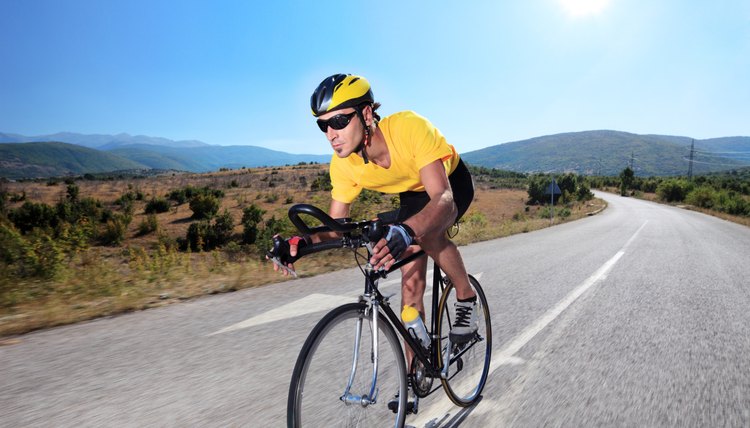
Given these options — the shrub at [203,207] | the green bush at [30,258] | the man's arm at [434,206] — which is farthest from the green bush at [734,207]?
the green bush at [30,258]

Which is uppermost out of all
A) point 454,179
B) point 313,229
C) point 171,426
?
point 454,179

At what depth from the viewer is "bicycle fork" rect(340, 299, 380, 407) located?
72.9 inches

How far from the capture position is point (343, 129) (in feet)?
6.78

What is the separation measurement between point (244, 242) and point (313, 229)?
71.5 feet

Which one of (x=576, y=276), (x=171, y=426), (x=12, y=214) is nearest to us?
(x=171, y=426)

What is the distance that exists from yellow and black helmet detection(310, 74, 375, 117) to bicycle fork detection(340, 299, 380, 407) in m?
0.96

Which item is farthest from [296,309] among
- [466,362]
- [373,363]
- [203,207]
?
[203,207]

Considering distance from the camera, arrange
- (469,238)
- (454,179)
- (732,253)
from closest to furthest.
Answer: (454,179), (732,253), (469,238)

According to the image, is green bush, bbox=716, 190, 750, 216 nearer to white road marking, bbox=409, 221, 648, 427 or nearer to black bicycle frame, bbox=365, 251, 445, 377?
white road marking, bbox=409, 221, 648, 427

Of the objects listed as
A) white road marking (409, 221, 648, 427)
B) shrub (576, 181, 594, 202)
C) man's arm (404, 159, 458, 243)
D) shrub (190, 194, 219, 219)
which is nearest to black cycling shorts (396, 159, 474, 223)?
man's arm (404, 159, 458, 243)

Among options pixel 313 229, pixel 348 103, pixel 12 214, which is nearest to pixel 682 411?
pixel 313 229

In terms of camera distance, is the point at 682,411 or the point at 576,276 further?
the point at 576,276

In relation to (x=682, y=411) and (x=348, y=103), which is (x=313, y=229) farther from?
(x=682, y=411)

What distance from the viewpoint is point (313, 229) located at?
5.82 feet
